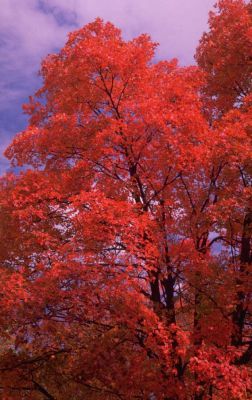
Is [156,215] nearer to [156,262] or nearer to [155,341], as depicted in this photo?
[156,262]

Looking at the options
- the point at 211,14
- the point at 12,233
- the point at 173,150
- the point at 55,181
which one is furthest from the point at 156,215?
the point at 211,14

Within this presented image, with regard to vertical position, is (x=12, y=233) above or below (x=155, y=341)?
above

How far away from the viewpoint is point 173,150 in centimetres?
1042

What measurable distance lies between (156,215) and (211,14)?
7.42 m

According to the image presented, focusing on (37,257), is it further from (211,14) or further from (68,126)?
(211,14)

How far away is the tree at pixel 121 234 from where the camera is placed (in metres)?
9.57

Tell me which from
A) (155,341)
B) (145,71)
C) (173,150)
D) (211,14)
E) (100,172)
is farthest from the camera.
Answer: (211,14)

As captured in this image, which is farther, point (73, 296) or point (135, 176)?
point (135, 176)

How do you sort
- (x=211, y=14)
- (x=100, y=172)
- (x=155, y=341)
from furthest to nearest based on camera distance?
(x=211, y=14) < (x=100, y=172) < (x=155, y=341)

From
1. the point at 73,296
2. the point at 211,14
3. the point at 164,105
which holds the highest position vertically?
the point at 211,14

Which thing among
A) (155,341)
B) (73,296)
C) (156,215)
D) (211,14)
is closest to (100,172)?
(156,215)

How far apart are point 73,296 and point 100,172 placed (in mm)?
3593

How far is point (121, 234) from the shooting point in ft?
31.4

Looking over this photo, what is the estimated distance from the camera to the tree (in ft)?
31.4
